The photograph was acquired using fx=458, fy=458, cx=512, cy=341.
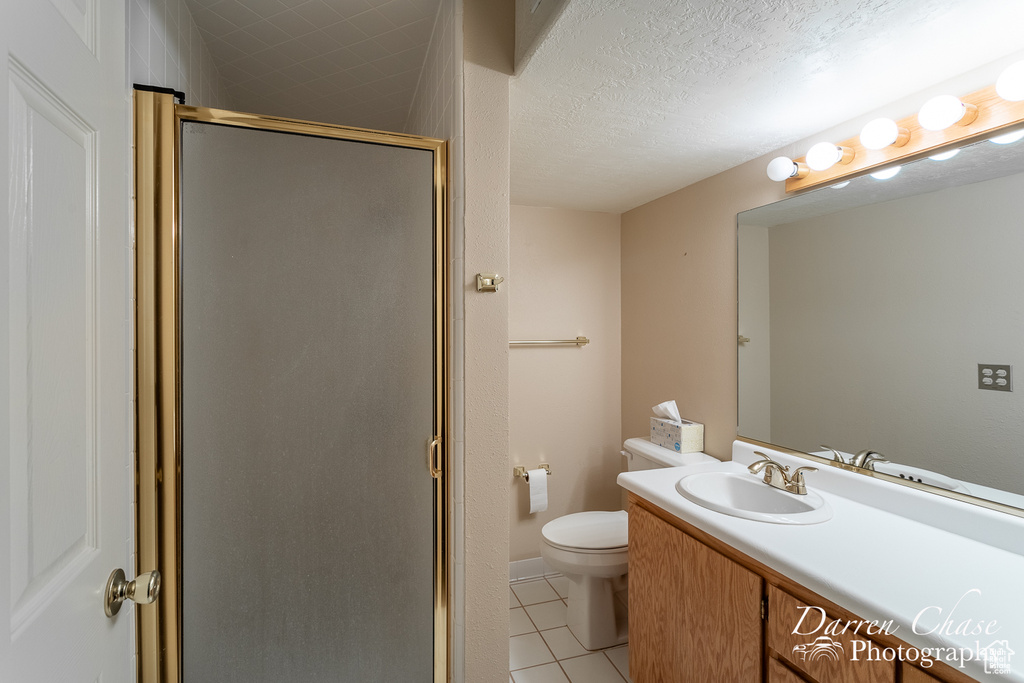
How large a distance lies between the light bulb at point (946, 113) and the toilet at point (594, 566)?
141 centimetres

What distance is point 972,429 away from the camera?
4.08ft

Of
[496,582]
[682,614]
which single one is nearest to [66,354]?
[496,582]

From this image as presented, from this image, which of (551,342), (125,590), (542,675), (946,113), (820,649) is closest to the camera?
(125,590)

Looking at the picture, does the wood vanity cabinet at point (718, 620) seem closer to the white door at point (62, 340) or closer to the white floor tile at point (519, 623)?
the white floor tile at point (519, 623)

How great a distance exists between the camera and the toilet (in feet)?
6.53

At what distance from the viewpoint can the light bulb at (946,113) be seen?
3.93 feet

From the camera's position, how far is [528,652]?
2012 millimetres

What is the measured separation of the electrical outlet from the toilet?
100cm

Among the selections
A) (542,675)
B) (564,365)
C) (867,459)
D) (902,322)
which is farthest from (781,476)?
(564,365)

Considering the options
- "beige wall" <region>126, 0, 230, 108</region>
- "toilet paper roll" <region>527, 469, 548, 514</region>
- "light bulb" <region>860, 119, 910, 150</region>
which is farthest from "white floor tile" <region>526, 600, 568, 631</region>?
"beige wall" <region>126, 0, 230, 108</region>

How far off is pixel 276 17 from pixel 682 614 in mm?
2271

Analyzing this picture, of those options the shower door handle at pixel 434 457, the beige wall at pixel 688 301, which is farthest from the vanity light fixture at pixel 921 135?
the shower door handle at pixel 434 457

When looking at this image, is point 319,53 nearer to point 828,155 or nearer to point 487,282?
point 487,282

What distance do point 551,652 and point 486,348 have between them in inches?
59.8
